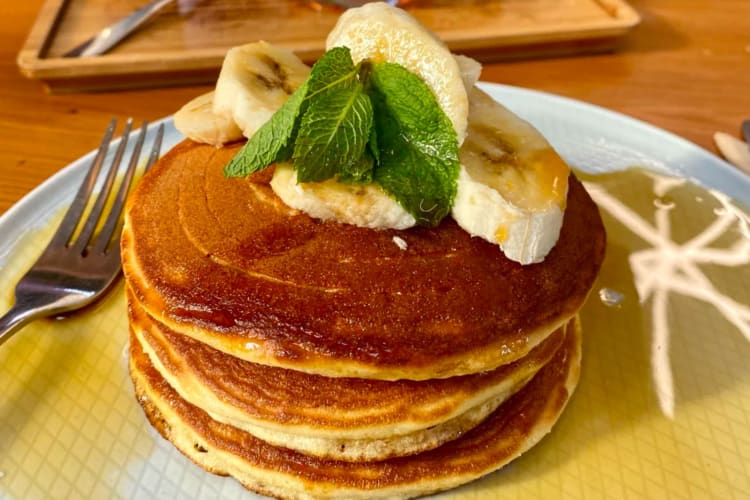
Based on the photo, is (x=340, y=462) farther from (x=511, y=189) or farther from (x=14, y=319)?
(x=14, y=319)

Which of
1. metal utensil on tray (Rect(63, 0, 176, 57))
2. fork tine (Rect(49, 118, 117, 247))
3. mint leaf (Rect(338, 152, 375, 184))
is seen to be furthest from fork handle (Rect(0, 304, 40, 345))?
metal utensil on tray (Rect(63, 0, 176, 57))

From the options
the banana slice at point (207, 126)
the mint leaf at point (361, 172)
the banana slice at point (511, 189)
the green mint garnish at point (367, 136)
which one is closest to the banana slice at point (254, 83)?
the banana slice at point (207, 126)

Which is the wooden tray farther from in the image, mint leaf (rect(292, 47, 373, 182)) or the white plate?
mint leaf (rect(292, 47, 373, 182))

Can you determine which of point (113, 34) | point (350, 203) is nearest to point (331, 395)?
point (350, 203)

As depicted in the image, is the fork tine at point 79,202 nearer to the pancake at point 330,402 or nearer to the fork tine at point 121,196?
the fork tine at point 121,196

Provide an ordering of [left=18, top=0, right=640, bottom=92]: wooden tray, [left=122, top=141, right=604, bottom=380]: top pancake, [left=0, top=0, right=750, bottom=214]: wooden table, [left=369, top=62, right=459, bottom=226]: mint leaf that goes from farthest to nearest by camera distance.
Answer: [left=18, top=0, right=640, bottom=92]: wooden tray < [left=0, top=0, right=750, bottom=214]: wooden table < [left=369, top=62, right=459, bottom=226]: mint leaf < [left=122, top=141, right=604, bottom=380]: top pancake
